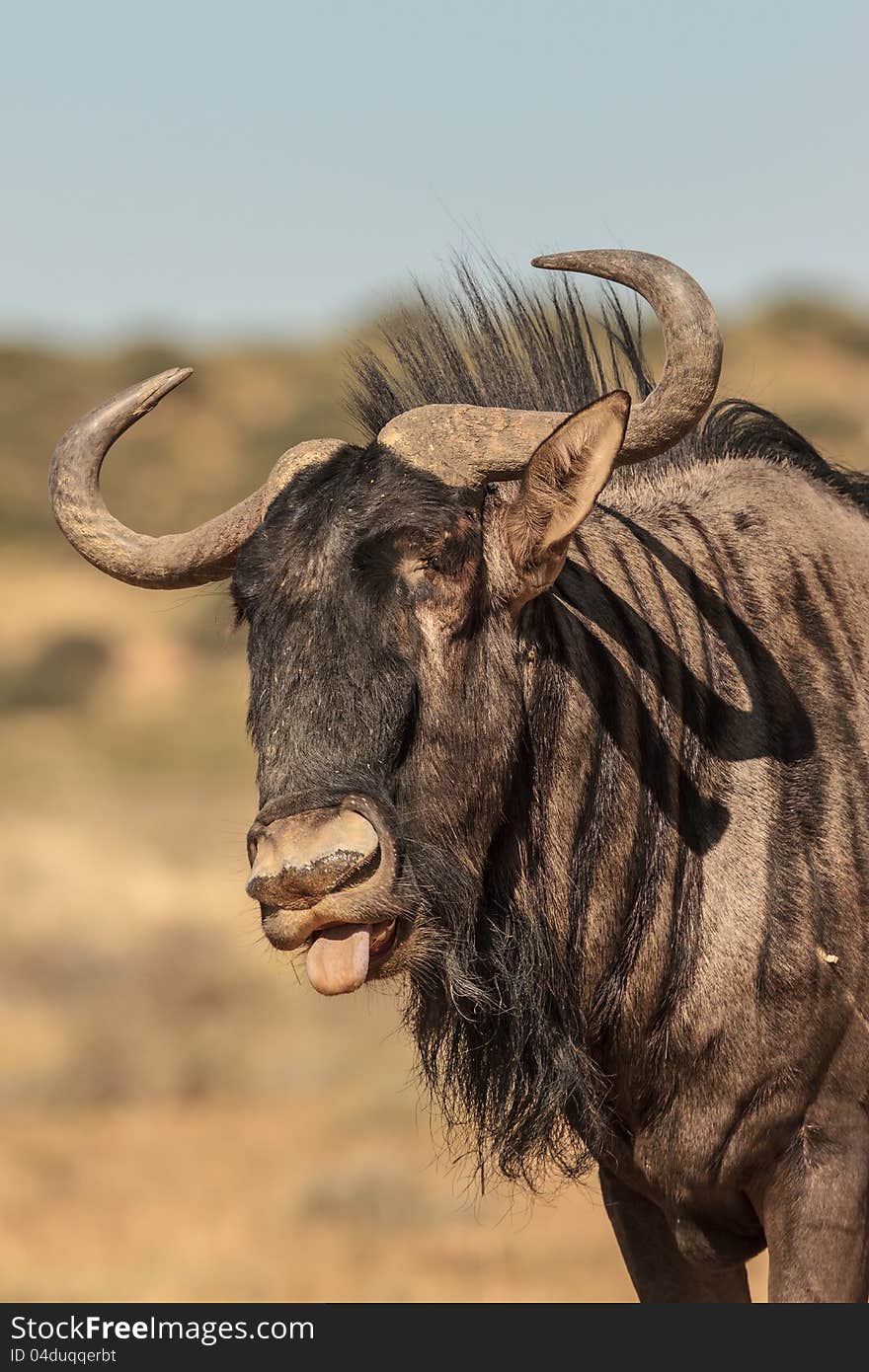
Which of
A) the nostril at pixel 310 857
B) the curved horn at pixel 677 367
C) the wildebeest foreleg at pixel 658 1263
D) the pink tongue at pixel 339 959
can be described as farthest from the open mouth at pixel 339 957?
the wildebeest foreleg at pixel 658 1263

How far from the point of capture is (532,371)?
5.37m

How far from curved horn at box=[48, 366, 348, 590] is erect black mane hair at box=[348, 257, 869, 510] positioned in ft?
1.98

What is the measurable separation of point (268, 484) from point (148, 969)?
13.6 m

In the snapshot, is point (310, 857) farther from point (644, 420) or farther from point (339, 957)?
point (644, 420)

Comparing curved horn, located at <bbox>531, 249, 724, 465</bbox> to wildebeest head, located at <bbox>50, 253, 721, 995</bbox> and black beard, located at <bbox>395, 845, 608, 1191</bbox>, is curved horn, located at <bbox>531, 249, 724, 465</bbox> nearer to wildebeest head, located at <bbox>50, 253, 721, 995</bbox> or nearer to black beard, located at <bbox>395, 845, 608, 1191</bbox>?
wildebeest head, located at <bbox>50, 253, 721, 995</bbox>

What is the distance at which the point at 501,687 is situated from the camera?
4215 millimetres

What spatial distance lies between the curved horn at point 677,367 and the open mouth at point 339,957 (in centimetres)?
125

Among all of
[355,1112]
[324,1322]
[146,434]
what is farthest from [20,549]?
[324,1322]

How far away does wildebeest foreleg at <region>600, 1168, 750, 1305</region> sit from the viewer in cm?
517

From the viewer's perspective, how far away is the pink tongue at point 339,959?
390 centimetres

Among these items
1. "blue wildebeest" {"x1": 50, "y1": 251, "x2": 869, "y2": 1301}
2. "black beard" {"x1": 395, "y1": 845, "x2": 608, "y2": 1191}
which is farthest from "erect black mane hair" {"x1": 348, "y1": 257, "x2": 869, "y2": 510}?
"black beard" {"x1": 395, "y1": 845, "x2": 608, "y2": 1191}

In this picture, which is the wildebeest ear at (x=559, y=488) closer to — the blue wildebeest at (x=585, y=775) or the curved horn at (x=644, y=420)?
the blue wildebeest at (x=585, y=775)

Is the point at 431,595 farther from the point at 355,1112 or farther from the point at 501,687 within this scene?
the point at 355,1112

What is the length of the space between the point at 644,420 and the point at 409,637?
2.52ft
